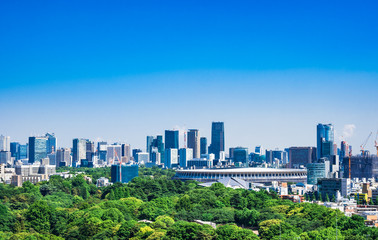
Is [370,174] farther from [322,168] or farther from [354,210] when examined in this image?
[354,210]

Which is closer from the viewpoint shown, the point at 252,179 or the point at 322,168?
the point at 252,179

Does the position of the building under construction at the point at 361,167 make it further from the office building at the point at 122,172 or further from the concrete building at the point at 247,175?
the office building at the point at 122,172

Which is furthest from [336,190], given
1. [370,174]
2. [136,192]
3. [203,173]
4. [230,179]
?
[370,174]

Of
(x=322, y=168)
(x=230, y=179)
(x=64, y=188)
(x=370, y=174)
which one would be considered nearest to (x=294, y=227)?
(x=64, y=188)

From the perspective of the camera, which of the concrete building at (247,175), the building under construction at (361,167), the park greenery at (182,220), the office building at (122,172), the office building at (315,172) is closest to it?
the park greenery at (182,220)

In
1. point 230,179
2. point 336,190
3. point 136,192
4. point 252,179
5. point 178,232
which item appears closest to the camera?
point 178,232

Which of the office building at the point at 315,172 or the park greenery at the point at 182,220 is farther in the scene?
the office building at the point at 315,172

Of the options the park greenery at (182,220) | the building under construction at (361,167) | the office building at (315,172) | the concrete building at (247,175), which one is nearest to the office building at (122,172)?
the concrete building at (247,175)

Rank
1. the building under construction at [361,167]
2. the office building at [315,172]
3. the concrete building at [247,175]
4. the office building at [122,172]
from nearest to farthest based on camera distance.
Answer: the concrete building at [247,175] → the office building at [315,172] → the office building at [122,172] → the building under construction at [361,167]

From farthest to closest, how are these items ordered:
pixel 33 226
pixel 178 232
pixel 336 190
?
pixel 336 190, pixel 33 226, pixel 178 232
